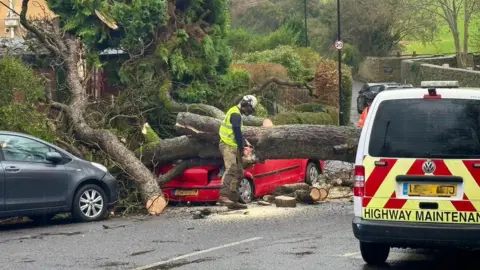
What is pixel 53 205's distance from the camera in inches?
529

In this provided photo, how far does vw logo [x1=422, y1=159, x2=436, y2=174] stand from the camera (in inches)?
334

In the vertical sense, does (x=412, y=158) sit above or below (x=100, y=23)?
below

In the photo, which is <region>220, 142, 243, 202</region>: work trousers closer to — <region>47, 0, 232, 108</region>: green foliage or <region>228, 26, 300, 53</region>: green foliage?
<region>47, 0, 232, 108</region>: green foliage

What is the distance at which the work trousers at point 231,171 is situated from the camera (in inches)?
581

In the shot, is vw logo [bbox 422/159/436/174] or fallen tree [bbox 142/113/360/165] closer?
vw logo [bbox 422/159/436/174]

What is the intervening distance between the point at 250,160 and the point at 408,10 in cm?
4252

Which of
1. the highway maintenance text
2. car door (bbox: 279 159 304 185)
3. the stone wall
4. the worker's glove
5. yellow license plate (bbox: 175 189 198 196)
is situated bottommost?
yellow license plate (bbox: 175 189 198 196)

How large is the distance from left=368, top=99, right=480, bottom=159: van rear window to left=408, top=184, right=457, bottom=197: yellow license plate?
29 cm

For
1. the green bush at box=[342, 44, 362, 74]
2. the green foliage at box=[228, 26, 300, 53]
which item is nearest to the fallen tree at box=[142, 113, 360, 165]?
the green foliage at box=[228, 26, 300, 53]

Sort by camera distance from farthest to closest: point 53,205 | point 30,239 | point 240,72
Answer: point 240,72
point 53,205
point 30,239

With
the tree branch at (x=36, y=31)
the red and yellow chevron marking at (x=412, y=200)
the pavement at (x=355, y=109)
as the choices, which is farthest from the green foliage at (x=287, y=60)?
the red and yellow chevron marking at (x=412, y=200)

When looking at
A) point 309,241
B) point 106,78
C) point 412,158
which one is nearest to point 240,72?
point 106,78

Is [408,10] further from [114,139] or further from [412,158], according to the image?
[412,158]

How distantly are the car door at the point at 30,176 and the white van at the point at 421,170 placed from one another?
19.8ft
